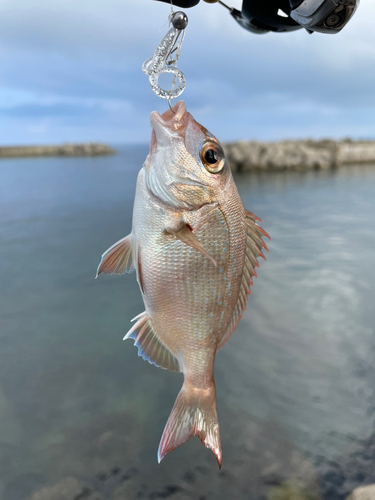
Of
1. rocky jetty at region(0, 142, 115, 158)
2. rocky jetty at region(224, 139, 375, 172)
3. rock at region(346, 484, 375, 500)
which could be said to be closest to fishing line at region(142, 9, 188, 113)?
rock at region(346, 484, 375, 500)

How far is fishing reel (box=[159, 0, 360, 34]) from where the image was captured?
1453 millimetres

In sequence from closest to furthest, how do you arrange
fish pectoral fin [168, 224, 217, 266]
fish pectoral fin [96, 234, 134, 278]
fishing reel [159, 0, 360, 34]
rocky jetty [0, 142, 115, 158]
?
fish pectoral fin [168, 224, 217, 266], fish pectoral fin [96, 234, 134, 278], fishing reel [159, 0, 360, 34], rocky jetty [0, 142, 115, 158]

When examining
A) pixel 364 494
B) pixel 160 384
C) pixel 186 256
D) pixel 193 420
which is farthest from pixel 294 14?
pixel 160 384

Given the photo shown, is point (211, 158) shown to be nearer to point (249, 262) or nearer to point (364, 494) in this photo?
point (249, 262)

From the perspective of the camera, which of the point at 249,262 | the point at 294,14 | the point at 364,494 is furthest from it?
the point at 364,494

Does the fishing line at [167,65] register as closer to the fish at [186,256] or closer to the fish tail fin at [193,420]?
the fish at [186,256]

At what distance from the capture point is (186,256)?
112 centimetres

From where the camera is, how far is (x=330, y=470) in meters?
2.44

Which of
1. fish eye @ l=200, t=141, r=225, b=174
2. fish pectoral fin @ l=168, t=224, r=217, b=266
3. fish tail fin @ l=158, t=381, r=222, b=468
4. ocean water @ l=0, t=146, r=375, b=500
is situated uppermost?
fish eye @ l=200, t=141, r=225, b=174

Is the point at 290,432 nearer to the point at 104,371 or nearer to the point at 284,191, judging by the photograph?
the point at 104,371

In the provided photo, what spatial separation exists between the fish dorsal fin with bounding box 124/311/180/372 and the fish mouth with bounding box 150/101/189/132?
2.14 ft

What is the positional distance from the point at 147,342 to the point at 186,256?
0.38 meters

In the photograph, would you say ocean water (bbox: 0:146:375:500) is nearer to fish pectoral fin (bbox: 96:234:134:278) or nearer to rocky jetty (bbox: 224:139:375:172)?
fish pectoral fin (bbox: 96:234:134:278)

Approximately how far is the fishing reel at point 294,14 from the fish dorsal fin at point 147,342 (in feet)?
4.31
